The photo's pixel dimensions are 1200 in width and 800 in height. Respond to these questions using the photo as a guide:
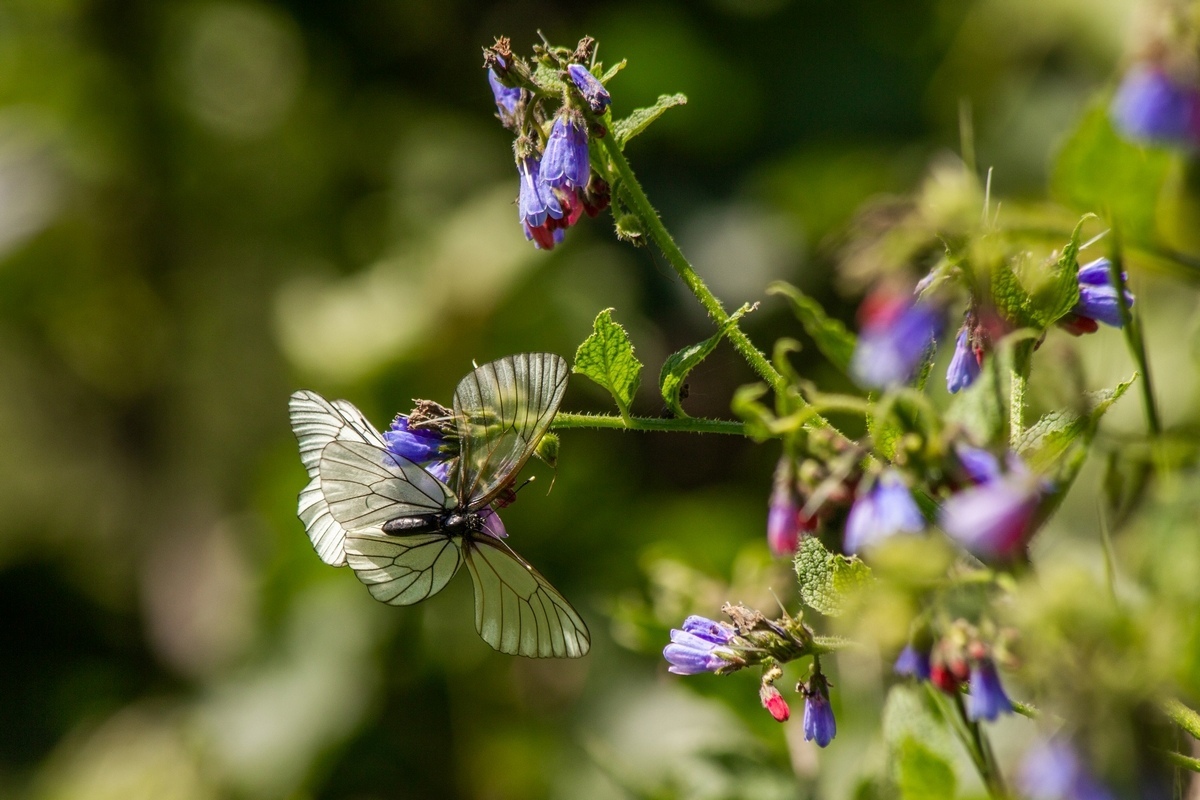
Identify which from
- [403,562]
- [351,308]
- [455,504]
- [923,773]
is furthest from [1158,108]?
[351,308]

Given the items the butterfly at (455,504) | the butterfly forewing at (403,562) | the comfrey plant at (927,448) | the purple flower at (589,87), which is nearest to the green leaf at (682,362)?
the comfrey plant at (927,448)

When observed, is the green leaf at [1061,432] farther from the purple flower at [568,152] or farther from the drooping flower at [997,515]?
the purple flower at [568,152]

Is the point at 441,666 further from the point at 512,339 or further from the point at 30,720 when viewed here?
the point at 30,720

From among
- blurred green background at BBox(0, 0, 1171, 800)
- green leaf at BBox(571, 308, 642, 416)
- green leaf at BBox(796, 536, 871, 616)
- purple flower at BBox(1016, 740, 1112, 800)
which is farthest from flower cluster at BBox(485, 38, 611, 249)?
blurred green background at BBox(0, 0, 1171, 800)

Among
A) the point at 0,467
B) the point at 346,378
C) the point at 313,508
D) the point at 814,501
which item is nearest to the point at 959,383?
the point at 814,501

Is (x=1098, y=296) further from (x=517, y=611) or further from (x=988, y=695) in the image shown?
(x=517, y=611)

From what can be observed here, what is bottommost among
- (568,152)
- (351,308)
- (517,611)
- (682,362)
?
(351,308)
